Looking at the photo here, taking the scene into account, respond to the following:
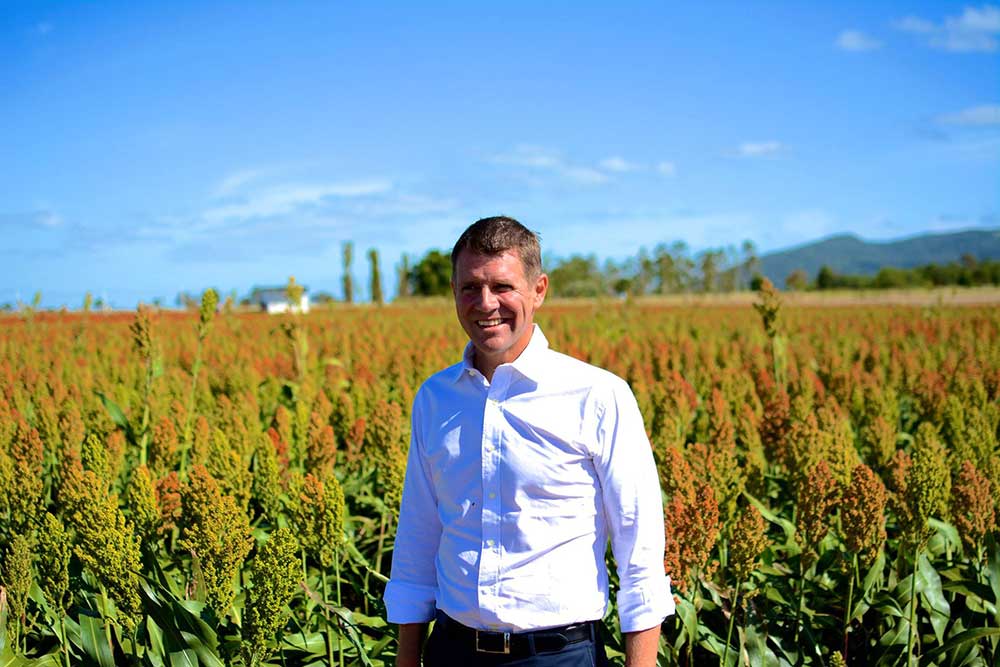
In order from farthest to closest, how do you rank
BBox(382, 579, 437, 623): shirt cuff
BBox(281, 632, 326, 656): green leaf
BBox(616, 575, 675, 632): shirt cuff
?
BBox(281, 632, 326, 656): green leaf < BBox(382, 579, 437, 623): shirt cuff < BBox(616, 575, 675, 632): shirt cuff

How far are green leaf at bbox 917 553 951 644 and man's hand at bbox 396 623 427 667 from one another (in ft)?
6.12

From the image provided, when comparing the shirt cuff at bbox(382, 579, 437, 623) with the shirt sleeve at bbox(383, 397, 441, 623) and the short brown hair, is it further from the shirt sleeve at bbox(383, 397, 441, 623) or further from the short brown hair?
the short brown hair

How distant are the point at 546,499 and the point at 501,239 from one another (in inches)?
23.9

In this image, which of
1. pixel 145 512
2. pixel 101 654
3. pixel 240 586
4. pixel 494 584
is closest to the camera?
pixel 494 584

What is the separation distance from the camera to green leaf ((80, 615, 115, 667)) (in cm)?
238

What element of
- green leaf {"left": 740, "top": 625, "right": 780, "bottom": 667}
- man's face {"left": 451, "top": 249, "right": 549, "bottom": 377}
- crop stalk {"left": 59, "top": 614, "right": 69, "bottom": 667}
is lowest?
green leaf {"left": 740, "top": 625, "right": 780, "bottom": 667}

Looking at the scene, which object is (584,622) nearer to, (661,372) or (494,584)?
(494,584)

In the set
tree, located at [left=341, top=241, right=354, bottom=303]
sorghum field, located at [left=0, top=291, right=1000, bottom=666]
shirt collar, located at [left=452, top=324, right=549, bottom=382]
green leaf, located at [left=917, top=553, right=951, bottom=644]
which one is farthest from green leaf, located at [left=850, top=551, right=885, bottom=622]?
tree, located at [left=341, top=241, right=354, bottom=303]

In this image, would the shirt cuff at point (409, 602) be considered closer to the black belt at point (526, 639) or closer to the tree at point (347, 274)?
the black belt at point (526, 639)

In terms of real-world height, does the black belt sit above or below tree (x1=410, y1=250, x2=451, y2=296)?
below

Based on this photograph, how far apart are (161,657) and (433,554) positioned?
3.41 feet

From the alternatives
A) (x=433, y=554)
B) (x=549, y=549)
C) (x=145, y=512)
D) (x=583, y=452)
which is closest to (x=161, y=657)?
(x=145, y=512)

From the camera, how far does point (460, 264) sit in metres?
1.83

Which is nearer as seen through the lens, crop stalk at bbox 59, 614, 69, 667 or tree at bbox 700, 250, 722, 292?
crop stalk at bbox 59, 614, 69, 667
